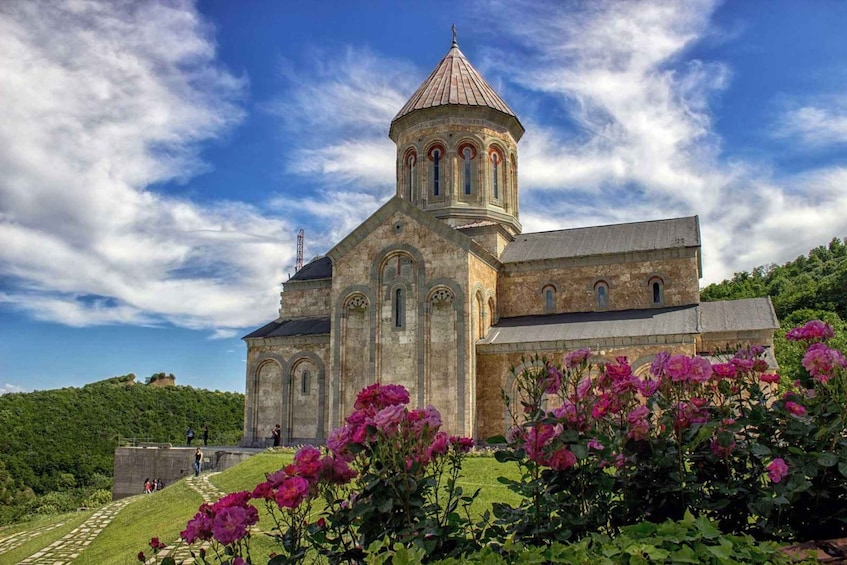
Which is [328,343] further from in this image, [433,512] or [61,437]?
[61,437]

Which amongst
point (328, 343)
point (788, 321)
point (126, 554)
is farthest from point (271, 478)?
point (788, 321)

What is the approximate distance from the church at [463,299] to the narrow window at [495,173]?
63 mm

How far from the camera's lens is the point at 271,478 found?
3965mm

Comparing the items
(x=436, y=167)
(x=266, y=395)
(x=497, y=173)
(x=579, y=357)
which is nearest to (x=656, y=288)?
(x=497, y=173)

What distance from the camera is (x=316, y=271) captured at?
84.7 feet

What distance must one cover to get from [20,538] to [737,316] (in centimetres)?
2008

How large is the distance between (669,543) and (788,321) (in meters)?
40.1

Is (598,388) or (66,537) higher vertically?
(598,388)

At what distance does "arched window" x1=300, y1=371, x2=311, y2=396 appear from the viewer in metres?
23.0

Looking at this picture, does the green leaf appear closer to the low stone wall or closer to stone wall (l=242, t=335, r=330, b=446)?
stone wall (l=242, t=335, r=330, b=446)

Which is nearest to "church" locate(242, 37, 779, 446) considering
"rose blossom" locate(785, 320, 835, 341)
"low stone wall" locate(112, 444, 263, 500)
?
"low stone wall" locate(112, 444, 263, 500)

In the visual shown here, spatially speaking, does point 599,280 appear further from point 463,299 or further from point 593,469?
point 593,469

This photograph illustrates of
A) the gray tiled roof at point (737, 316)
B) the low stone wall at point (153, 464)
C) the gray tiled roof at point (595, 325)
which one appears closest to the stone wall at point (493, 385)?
the gray tiled roof at point (595, 325)

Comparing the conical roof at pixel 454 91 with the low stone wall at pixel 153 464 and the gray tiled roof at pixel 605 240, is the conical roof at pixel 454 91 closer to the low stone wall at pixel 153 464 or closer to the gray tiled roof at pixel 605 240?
the gray tiled roof at pixel 605 240
